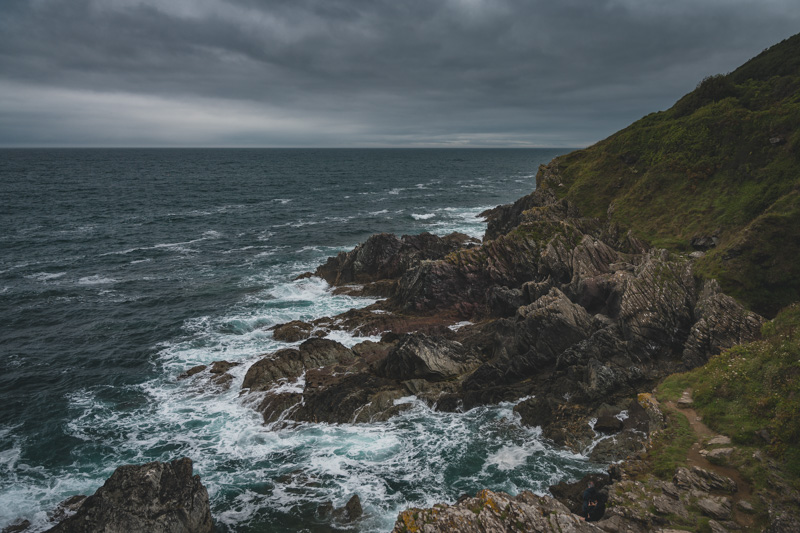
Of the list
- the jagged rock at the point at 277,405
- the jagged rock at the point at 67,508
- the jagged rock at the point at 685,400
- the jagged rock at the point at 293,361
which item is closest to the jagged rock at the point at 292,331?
the jagged rock at the point at 293,361

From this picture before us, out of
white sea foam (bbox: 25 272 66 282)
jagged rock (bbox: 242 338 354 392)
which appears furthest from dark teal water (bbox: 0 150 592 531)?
jagged rock (bbox: 242 338 354 392)

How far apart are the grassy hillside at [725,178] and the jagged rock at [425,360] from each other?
63.3ft

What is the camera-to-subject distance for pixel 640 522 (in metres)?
14.3

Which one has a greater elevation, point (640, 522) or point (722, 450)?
point (722, 450)

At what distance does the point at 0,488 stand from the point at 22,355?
65.9ft

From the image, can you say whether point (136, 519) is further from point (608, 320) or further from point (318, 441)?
point (608, 320)

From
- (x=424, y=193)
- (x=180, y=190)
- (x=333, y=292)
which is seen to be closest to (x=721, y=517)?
(x=333, y=292)

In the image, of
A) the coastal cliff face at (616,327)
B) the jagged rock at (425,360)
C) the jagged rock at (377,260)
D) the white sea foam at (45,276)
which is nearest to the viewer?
the coastal cliff face at (616,327)

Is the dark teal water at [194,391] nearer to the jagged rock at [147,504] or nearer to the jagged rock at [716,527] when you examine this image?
the jagged rock at [147,504]

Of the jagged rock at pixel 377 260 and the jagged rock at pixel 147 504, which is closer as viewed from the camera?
the jagged rock at pixel 147 504

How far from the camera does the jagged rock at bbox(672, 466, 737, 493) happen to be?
1486 cm

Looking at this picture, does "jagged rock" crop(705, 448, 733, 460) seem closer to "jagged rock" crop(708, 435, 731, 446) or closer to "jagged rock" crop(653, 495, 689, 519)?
"jagged rock" crop(708, 435, 731, 446)

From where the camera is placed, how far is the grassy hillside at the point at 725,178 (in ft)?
99.3

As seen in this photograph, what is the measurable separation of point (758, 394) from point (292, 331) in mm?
34312
